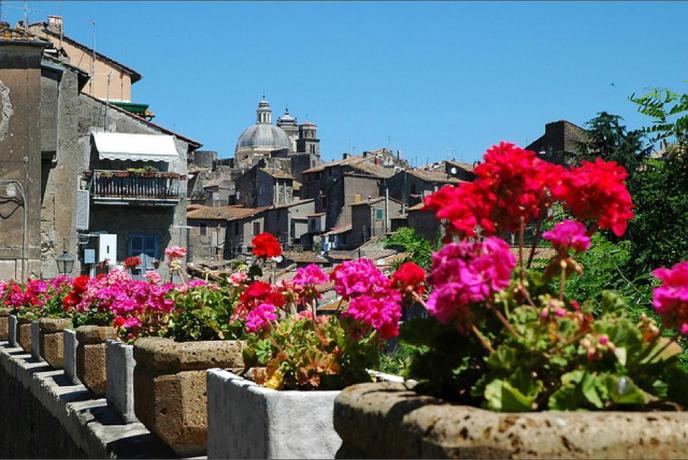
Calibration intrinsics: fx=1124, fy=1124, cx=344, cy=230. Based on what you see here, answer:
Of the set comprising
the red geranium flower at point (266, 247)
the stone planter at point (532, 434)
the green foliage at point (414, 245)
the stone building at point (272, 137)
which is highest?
the stone building at point (272, 137)

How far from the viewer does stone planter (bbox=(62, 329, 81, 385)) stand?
9852 mm

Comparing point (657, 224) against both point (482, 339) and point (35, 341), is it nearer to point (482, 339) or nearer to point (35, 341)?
point (482, 339)

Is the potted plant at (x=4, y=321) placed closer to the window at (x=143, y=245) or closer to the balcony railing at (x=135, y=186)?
the balcony railing at (x=135, y=186)

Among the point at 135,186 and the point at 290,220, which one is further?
the point at 290,220

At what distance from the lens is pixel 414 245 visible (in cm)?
845

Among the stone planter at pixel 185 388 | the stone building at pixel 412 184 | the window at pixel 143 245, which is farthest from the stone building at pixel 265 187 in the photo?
the stone planter at pixel 185 388

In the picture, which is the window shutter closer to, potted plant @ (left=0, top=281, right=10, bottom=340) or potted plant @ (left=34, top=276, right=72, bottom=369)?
potted plant @ (left=0, top=281, right=10, bottom=340)

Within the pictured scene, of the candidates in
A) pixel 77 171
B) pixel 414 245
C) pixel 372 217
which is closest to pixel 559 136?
pixel 372 217

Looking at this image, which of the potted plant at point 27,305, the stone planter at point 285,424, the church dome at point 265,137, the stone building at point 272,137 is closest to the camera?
the stone planter at point 285,424

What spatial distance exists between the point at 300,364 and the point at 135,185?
38.9m

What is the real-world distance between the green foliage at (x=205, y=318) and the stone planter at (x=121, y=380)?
101cm

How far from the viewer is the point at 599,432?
7.64ft

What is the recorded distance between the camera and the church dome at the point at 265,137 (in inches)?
6900

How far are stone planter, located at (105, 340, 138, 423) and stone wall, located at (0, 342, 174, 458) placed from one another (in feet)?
0.24
